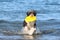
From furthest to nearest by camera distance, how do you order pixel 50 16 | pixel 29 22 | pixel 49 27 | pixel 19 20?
pixel 50 16 < pixel 19 20 < pixel 49 27 < pixel 29 22

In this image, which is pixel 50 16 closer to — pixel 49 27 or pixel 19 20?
pixel 19 20

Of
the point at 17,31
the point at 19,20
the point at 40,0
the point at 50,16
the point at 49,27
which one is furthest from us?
the point at 40,0

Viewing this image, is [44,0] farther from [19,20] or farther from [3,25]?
[3,25]

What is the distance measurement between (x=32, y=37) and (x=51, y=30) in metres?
1.89

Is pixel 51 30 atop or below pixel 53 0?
atop

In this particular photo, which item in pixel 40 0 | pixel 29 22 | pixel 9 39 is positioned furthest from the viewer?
pixel 40 0

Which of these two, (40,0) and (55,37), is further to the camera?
(40,0)

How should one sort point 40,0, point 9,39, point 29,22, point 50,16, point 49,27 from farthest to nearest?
point 40,0 < point 50,16 < point 49,27 < point 29,22 < point 9,39

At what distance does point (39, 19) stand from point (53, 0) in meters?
11.9

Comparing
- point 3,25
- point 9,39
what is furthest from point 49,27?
point 9,39

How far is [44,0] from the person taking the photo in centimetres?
2931

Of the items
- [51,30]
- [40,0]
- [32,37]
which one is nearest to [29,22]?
[32,37]

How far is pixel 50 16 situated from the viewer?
19.2 meters

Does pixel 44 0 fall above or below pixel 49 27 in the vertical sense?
below
